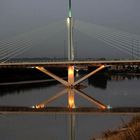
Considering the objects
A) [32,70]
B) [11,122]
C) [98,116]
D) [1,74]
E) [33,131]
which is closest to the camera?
[33,131]

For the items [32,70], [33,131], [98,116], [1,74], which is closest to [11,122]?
[33,131]

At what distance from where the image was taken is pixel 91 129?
697 inches

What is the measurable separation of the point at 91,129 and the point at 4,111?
7165mm

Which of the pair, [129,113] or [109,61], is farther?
[109,61]

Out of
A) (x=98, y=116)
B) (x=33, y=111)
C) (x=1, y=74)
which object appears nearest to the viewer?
(x=98, y=116)

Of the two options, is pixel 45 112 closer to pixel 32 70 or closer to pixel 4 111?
pixel 4 111

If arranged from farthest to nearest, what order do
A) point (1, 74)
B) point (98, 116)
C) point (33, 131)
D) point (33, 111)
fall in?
1. point (1, 74)
2. point (33, 111)
3. point (98, 116)
4. point (33, 131)

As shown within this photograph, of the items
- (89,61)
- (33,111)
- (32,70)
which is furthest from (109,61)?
(32,70)

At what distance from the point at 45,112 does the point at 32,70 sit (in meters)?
54.4

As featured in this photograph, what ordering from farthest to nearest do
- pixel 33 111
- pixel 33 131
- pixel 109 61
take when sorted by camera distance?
pixel 109 61, pixel 33 111, pixel 33 131

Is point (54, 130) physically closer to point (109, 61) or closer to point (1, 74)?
point (109, 61)

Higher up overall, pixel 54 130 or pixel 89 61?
pixel 89 61

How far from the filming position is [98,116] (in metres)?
21.5

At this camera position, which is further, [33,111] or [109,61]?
[109,61]
